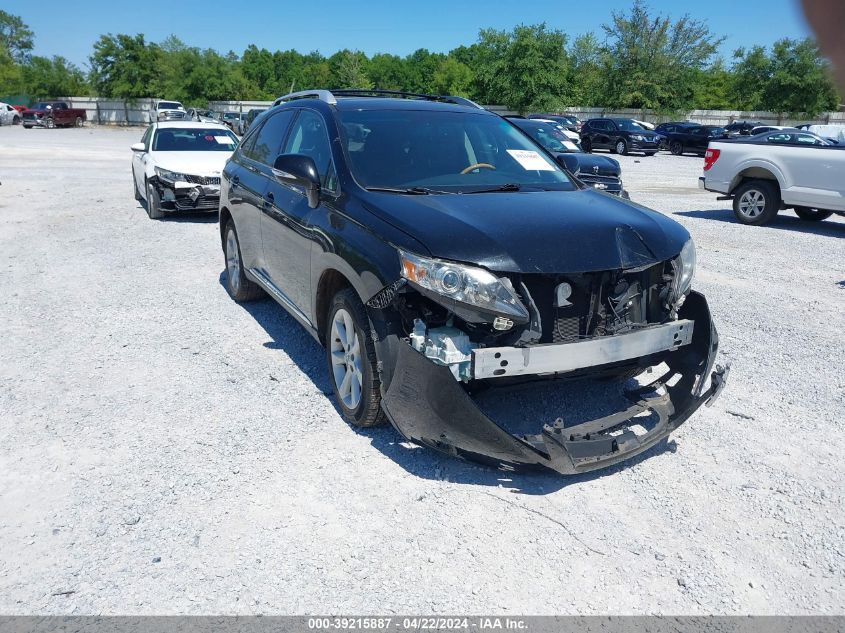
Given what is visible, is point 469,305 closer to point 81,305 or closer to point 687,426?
point 687,426

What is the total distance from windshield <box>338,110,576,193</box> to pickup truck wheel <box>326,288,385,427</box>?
0.79 meters

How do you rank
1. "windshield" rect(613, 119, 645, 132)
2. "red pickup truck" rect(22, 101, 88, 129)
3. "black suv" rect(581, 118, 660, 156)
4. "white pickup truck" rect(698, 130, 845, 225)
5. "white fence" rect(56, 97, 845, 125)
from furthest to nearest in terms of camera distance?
"red pickup truck" rect(22, 101, 88, 129)
"white fence" rect(56, 97, 845, 125)
"windshield" rect(613, 119, 645, 132)
"black suv" rect(581, 118, 660, 156)
"white pickup truck" rect(698, 130, 845, 225)

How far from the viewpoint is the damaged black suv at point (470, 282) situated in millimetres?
3172

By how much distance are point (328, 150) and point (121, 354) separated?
7.62 ft

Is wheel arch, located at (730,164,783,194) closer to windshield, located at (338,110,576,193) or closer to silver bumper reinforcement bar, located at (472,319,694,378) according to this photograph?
windshield, located at (338,110,576,193)

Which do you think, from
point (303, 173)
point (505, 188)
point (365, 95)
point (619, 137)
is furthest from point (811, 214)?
point (619, 137)

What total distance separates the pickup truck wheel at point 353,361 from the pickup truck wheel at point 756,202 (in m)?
9.82

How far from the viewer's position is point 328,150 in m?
4.38

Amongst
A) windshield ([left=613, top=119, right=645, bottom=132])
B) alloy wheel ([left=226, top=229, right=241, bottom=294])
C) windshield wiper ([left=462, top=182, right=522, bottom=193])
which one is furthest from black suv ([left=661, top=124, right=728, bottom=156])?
windshield wiper ([left=462, top=182, right=522, bottom=193])

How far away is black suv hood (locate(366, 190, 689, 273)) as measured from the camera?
10.7ft

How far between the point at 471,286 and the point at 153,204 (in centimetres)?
947

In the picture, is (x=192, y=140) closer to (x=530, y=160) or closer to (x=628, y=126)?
(x=530, y=160)

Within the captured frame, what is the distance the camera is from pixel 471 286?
3166 mm

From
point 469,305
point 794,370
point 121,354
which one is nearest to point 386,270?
point 469,305
